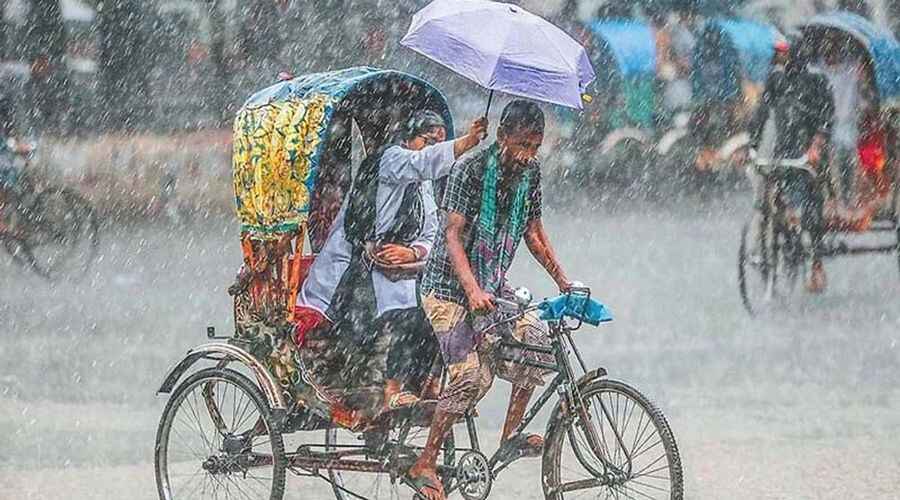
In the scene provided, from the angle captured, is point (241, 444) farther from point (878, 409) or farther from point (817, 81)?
point (817, 81)

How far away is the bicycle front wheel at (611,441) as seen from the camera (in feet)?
17.1

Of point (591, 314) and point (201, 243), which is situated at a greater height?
point (591, 314)

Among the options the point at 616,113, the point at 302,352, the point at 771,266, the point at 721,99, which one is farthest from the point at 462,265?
the point at 721,99

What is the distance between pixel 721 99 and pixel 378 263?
461 inches

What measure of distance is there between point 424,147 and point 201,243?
1029 cm

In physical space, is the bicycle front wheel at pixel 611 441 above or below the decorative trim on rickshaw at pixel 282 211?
below

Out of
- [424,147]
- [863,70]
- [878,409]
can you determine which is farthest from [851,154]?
[424,147]

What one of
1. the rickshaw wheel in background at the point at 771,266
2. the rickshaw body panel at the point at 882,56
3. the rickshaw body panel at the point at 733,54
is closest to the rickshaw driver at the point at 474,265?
the rickshaw wheel in background at the point at 771,266

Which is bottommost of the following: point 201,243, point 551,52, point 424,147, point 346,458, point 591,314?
point 201,243

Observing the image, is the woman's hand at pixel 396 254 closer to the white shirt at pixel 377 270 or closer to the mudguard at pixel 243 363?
the white shirt at pixel 377 270

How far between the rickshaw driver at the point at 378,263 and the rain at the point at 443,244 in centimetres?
2

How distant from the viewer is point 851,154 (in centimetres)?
1266

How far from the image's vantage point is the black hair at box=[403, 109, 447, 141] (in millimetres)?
6156

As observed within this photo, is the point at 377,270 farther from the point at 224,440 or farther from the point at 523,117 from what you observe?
the point at 523,117
